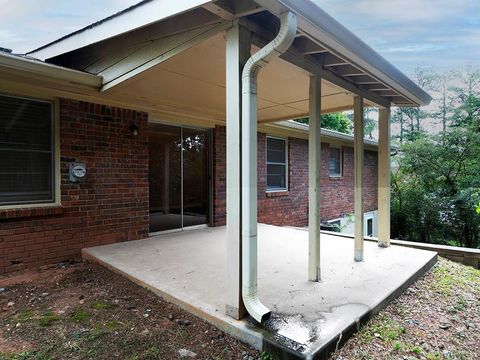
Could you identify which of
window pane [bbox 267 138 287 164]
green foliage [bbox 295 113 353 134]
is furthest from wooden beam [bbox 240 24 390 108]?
green foliage [bbox 295 113 353 134]

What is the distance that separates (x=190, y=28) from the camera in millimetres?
2797

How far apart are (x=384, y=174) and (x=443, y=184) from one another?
254 inches

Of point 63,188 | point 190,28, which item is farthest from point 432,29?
point 63,188

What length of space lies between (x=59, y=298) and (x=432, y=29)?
49.4 ft

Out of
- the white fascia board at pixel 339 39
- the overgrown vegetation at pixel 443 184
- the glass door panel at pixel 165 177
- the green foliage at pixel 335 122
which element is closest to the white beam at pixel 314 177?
the white fascia board at pixel 339 39

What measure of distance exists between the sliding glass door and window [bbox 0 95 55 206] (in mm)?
1660

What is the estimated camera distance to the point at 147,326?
2680 mm

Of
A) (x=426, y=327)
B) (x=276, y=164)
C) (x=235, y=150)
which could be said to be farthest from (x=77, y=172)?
(x=276, y=164)

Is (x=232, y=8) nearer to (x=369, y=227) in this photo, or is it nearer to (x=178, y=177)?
(x=178, y=177)

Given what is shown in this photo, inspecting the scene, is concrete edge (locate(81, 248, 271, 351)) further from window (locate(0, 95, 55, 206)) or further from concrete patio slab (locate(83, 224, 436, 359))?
window (locate(0, 95, 55, 206))

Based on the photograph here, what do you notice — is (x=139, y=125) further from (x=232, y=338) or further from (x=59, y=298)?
(x=232, y=338)

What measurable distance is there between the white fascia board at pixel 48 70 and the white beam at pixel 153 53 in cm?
15

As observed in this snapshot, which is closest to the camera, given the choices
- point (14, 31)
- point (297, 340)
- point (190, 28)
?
point (297, 340)

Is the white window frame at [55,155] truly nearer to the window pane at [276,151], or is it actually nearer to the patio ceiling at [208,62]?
the patio ceiling at [208,62]
